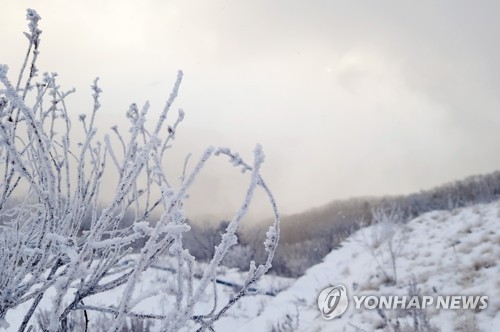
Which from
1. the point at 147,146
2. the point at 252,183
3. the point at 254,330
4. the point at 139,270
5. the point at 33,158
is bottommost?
the point at 254,330

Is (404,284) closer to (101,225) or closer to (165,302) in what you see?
(165,302)

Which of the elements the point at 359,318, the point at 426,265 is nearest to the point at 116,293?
the point at 359,318

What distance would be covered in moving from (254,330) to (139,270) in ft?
24.7

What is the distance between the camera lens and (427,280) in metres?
7.08

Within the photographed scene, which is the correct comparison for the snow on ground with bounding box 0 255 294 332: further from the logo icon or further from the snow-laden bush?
the snow-laden bush

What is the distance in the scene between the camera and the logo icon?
6.80 m

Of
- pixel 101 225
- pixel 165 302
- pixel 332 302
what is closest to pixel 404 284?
pixel 332 302

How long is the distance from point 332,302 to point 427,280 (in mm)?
1861

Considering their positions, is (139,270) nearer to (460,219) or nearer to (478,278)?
(478,278)

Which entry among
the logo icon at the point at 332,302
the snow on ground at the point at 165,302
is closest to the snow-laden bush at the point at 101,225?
the snow on ground at the point at 165,302

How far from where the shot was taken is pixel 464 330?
15.5 ft

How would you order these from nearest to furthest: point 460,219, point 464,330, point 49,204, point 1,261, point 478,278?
point 49,204 < point 1,261 < point 464,330 < point 478,278 < point 460,219

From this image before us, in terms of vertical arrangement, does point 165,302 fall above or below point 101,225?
below

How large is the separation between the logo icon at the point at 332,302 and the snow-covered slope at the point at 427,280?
0.14 m
